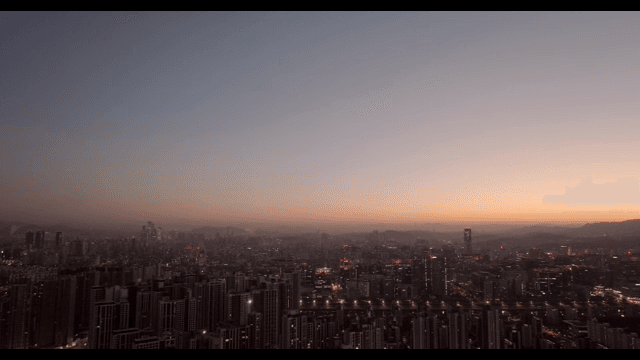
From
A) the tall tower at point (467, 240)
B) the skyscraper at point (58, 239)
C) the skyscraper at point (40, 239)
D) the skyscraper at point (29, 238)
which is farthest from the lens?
the tall tower at point (467, 240)

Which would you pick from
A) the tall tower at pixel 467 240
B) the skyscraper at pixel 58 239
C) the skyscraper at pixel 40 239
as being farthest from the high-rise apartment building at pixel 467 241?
the skyscraper at pixel 40 239

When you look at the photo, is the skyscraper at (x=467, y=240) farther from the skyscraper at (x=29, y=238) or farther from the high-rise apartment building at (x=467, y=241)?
the skyscraper at (x=29, y=238)

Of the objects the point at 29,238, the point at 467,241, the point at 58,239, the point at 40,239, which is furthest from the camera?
the point at 467,241

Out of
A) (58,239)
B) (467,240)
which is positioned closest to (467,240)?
(467,240)

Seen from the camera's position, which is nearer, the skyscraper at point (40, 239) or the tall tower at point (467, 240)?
the skyscraper at point (40, 239)

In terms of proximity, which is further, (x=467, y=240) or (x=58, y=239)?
(x=467, y=240)

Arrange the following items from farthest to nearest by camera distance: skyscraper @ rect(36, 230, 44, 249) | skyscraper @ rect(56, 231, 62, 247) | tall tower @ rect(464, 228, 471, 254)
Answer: tall tower @ rect(464, 228, 471, 254), skyscraper @ rect(56, 231, 62, 247), skyscraper @ rect(36, 230, 44, 249)

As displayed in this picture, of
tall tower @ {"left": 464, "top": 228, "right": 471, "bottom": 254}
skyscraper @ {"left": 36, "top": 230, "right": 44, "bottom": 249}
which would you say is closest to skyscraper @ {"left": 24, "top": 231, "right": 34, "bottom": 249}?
skyscraper @ {"left": 36, "top": 230, "right": 44, "bottom": 249}

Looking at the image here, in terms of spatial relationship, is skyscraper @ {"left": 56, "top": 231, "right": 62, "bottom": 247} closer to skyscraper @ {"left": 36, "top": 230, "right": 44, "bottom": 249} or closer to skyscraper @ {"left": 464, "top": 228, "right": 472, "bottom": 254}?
skyscraper @ {"left": 36, "top": 230, "right": 44, "bottom": 249}

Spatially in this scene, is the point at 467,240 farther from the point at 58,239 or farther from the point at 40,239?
the point at 40,239

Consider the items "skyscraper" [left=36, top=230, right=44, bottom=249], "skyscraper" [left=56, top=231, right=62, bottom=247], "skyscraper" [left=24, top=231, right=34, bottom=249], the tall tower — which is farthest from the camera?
the tall tower

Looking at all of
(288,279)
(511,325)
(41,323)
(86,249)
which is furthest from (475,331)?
(86,249)
